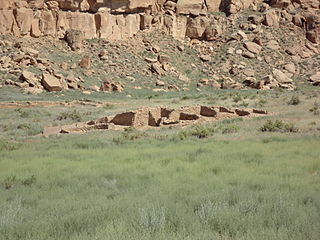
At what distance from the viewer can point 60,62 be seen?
44.2m

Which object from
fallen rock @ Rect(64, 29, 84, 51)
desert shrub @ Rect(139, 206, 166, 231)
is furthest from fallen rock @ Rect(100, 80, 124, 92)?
desert shrub @ Rect(139, 206, 166, 231)

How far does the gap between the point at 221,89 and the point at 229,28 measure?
15.3 metres

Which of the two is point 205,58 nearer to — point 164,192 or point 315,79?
point 315,79

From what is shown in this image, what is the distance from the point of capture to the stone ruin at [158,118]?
18.7 meters

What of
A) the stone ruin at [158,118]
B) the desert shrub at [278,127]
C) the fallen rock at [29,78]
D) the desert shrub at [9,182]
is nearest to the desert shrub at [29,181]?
the desert shrub at [9,182]

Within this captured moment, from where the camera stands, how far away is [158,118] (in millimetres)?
20172

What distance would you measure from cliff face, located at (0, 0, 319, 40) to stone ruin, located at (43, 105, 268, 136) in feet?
109

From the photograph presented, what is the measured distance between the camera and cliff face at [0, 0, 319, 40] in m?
47.7

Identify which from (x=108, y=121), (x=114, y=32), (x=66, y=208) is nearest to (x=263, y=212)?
(x=66, y=208)

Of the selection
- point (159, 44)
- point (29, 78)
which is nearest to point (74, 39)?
point (29, 78)

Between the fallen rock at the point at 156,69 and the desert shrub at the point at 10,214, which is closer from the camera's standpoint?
the desert shrub at the point at 10,214

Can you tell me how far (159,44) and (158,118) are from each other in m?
35.6

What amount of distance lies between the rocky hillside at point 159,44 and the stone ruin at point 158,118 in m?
20.5

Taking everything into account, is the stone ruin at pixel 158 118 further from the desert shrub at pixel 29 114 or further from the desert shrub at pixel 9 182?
the desert shrub at pixel 9 182
